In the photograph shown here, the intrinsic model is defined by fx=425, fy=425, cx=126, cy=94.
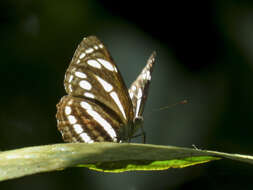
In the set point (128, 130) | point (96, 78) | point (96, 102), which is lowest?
point (128, 130)

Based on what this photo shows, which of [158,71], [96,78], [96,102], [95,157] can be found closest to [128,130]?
[96,102]

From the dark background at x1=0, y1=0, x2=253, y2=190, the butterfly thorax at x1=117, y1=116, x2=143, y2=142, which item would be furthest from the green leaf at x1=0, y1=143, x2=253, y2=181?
the dark background at x1=0, y1=0, x2=253, y2=190

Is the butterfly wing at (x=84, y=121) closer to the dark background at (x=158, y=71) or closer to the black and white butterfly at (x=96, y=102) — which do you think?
the black and white butterfly at (x=96, y=102)

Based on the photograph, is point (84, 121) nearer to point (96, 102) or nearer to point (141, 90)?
point (96, 102)

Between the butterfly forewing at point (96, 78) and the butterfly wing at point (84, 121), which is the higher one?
the butterfly forewing at point (96, 78)

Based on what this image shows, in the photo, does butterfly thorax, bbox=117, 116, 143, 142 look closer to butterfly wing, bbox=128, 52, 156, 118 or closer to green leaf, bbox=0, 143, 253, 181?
butterfly wing, bbox=128, 52, 156, 118

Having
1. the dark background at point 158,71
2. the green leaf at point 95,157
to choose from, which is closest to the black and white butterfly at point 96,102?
the dark background at point 158,71

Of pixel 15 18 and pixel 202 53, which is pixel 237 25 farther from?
pixel 15 18
